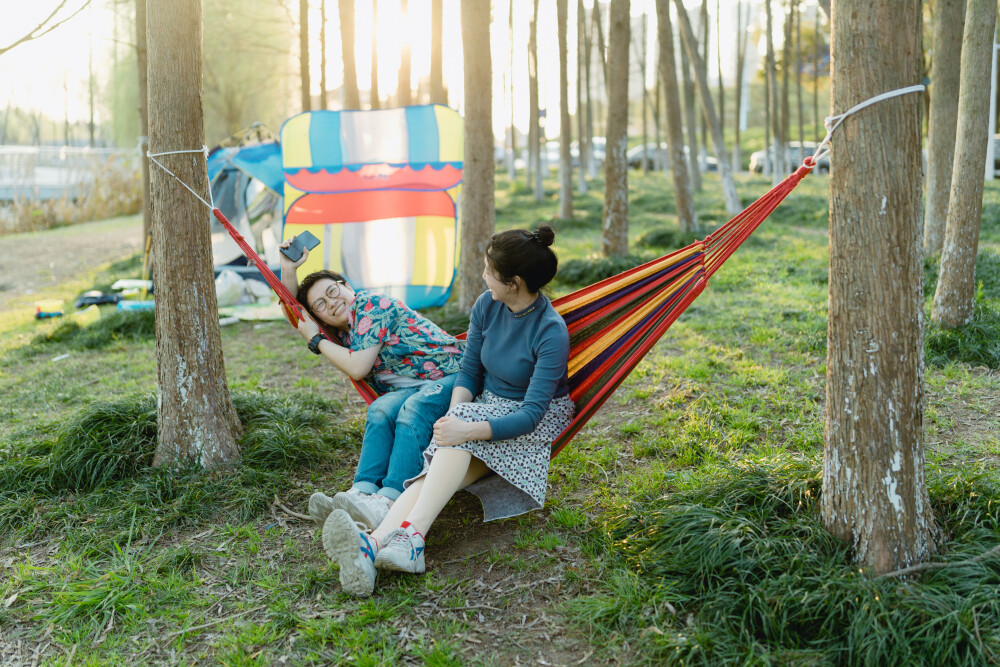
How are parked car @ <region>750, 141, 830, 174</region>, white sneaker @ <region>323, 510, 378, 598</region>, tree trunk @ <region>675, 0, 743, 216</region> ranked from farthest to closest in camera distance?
parked car @ <region>750, 141, 830, 174</region>, tree trunk @ <region>675, 0, 743, 216</region>, white sneaker @ <region>323, 510, 378, 598</region>

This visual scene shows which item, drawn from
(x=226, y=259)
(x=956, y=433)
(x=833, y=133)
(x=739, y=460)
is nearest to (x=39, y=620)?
(x=739, y=460)

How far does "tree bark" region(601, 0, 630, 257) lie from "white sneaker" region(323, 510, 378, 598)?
5119mm

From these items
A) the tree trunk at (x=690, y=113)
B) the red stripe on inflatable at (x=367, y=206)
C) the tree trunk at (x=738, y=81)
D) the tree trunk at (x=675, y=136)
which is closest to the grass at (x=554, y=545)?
the red stripe on inflatable at (x=367, y=206)

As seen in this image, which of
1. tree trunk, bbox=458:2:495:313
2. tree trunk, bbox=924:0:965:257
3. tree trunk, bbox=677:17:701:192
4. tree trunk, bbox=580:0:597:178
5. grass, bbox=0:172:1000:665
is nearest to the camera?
grass, bbox=0:172:1000:665

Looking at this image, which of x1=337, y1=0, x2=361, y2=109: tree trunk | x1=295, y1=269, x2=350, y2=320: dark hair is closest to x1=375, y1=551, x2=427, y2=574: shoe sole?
x1=295, y1=269, x2=350, y2=320: dark hair

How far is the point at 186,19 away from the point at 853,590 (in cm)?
291

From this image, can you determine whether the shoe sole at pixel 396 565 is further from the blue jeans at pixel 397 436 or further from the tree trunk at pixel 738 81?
the tree trunk at pixel 738 81

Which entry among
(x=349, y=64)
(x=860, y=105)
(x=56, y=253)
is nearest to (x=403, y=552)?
(x=860, y=105)

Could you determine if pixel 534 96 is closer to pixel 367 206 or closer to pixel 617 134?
pixel 617 134

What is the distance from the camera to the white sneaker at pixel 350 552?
2.22 m

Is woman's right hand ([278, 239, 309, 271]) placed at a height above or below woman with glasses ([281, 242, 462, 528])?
above

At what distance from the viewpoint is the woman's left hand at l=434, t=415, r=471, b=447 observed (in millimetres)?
2404

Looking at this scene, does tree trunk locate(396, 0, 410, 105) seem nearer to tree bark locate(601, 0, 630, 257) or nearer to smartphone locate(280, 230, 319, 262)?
tree bark locate(601, 0, 630, 257)

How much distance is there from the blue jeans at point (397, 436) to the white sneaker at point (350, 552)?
314 mm
